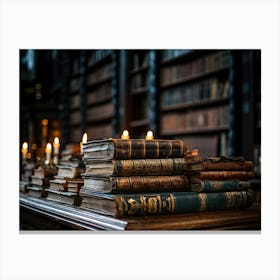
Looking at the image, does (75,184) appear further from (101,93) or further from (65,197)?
(101,93)

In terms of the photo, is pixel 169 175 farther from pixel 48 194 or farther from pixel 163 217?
pixel 48 194

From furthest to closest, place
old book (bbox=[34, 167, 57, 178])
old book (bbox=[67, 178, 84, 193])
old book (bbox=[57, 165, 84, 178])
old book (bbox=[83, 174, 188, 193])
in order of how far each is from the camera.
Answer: old book (bbox=[34, 167, 57, 178]) → old book (bbox=[57, 165, 84, 178]) → old book (bbox=[67, 178, 84, 193]) → old book (bbox=[83, 174, 188, 193])

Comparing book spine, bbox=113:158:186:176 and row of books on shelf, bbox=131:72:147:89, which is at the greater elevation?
row of books on shelf, bbox=131:72:147:89

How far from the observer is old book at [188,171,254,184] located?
6.35ft

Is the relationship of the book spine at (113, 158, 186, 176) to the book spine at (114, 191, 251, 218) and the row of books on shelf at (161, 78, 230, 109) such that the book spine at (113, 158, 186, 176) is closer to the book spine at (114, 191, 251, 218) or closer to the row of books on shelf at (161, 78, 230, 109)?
the book spine at (114, 191, 251, 218)

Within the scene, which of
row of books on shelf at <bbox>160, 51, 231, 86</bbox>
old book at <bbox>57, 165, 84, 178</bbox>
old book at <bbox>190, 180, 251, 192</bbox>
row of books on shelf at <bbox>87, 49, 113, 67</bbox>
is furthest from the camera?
row of books on shelf at <bbox>87, 49, 113, 67</bbox>

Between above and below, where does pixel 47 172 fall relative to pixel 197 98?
below

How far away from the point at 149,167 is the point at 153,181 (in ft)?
0.18

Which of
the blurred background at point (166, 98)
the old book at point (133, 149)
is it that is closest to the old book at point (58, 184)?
the old book at point (133, 149)

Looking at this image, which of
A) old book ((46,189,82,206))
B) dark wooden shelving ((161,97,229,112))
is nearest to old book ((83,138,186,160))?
old book ((46,189,82,206))

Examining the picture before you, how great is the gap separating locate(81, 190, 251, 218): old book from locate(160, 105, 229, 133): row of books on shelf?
339 cm

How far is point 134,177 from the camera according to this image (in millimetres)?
1818

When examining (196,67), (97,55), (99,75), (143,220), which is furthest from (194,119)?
(143,220)
